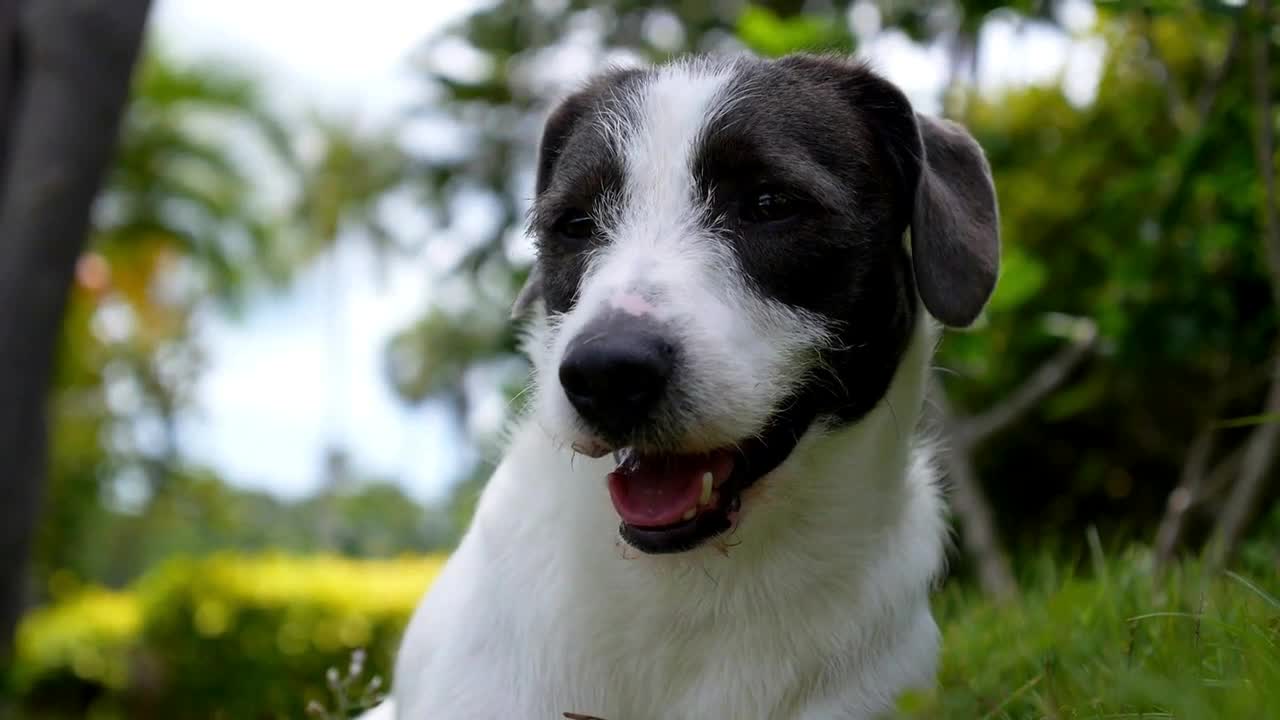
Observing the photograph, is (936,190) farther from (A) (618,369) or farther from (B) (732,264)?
(A) (618,369)

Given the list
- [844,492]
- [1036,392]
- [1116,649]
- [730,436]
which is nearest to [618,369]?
[730,436]

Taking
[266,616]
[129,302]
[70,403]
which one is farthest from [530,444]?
[129,302]

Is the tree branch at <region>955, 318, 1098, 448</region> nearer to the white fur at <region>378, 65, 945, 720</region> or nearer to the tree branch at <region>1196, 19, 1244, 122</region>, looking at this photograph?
the tree branch at <region>1196, 19, 1244, 122</region>

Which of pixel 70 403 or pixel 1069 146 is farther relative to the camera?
pixel 70 403

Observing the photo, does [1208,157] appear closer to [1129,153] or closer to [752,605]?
[752,605]

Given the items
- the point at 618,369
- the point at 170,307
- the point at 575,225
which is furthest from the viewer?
the point at 170,307

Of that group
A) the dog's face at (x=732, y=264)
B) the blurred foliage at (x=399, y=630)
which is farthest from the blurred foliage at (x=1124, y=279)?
the dog's face at (x=732, y=264)

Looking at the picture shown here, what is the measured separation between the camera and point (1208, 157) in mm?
4191

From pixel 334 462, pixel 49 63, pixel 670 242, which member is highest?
pixel 49 63

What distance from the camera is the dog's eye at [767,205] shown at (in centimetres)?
253

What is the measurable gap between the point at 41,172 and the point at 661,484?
25.8ft

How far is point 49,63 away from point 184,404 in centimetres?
2274

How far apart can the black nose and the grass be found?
28.7 inches

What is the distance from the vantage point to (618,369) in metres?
2.16
